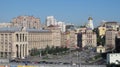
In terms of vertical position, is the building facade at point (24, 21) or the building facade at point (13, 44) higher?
the building facade at point (24, 21)

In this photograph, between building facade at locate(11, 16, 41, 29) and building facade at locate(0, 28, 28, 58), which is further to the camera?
building facade at locate(11, 16, 41, 29)

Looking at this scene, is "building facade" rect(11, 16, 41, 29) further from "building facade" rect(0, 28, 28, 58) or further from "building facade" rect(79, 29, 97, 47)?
"building facade" rect(0, 28, 28, 58)

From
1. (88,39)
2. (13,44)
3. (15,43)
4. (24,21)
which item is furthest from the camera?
(24,21)

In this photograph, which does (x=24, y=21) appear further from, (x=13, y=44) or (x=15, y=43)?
(x=13, y=44)

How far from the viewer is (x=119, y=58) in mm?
24844

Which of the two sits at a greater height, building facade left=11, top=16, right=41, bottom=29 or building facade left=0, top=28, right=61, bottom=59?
building facade left=11, top=16, right=41, bottom=29

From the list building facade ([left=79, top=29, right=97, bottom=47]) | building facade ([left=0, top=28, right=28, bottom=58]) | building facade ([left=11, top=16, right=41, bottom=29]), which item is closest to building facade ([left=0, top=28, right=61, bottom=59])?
building facade ([left=0, top=28, right=28, bottom=58])

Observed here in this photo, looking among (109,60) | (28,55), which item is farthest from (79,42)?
(109,60)

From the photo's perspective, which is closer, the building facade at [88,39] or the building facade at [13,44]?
the building facade at [13,44]

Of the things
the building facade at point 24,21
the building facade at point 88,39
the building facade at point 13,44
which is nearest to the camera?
the building facade at point 13,44

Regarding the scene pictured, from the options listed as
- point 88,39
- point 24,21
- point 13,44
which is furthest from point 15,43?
point 88,39

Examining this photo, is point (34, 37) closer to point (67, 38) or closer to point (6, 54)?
point (6, 54)

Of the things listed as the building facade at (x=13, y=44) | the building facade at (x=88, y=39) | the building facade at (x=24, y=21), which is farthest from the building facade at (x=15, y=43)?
the building facade at (x=88, y=39)

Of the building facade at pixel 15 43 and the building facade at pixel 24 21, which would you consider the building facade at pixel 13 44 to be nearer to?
the building facade at pixel 15 43
